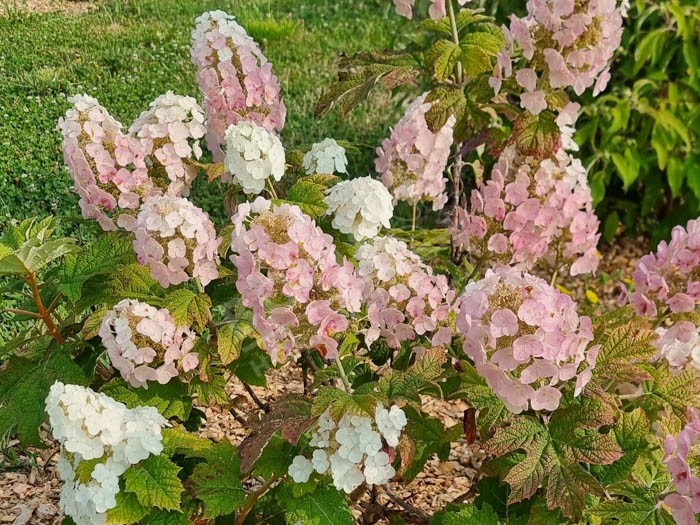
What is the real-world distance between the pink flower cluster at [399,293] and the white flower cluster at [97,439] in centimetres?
47

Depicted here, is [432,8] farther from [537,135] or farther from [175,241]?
[175,241]

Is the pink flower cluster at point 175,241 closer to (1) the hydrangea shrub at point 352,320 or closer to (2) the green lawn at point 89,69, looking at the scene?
(1) the hydrangea shrub at point 352,320

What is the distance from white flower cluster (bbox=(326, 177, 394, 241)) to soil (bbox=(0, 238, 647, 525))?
1.92 ft

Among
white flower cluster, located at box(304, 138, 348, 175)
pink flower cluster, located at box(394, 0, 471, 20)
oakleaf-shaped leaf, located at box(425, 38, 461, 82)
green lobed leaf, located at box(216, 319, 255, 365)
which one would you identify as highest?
pink flower cluster, located at box(394, 0, 471, 20)

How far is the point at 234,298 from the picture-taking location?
6.31 ft

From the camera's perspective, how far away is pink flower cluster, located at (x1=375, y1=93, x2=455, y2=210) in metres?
2.18

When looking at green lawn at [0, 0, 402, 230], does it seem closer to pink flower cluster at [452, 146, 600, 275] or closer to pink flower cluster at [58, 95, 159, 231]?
pink flower cluster at [58, 95, 159, 231]

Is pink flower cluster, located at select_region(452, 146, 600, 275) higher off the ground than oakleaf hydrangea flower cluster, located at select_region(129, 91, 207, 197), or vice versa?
oakleaf hydrangea flower cluster, located at select_region(129, 91, 207, 197)

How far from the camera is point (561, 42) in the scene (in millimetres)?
1866

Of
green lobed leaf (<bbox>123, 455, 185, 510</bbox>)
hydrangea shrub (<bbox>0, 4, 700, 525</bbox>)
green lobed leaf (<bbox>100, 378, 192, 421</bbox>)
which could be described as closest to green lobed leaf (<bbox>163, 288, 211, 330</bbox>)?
hydrangea shrub (<bbox>0, 4, 700, 525</bbox>)

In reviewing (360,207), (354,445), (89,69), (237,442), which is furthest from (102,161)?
(89,69)

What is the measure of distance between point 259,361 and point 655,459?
89cm

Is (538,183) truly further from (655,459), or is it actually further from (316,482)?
(316,482)

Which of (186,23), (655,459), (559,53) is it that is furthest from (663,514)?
(186,23)
